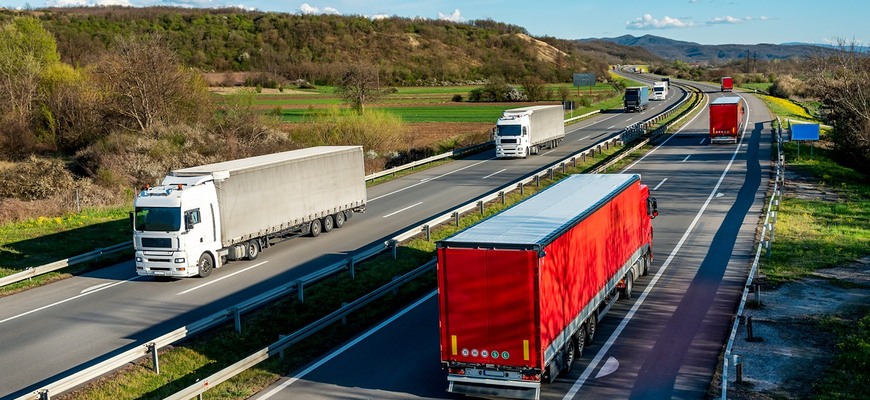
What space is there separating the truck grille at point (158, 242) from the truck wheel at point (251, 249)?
3.11 meters

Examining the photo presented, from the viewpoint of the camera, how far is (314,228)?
29.3 metres

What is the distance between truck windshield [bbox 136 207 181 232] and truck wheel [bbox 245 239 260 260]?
309 cm

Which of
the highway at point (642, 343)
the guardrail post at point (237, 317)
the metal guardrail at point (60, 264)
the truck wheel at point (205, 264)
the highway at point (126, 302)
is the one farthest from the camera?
the truck wheel at point (205, 264)

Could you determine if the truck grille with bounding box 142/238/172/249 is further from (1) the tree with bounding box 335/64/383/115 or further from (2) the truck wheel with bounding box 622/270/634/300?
(1) the tree with bounding box 335/64/383/115

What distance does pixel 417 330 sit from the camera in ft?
60.5

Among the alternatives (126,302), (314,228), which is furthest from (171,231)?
(314,228)

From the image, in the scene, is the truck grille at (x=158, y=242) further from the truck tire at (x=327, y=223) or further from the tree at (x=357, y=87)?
the tree at (x=357, y=87)

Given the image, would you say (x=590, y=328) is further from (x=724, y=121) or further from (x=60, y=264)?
(x=724, y=121)

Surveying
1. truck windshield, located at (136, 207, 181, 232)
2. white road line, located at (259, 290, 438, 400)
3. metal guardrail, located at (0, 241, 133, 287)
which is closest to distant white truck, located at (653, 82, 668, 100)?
metal guardrail, located at (0, 241, 133, 287)

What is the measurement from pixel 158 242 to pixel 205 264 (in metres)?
1.52

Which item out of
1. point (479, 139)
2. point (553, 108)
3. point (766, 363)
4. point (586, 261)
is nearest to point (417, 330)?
point (586, 261)

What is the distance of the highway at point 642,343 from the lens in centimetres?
1473

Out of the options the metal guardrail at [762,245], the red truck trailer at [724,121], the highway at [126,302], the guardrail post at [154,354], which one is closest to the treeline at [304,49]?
the red truck trailer at [724,121]

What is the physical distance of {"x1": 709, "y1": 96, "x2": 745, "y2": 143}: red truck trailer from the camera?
186ft
